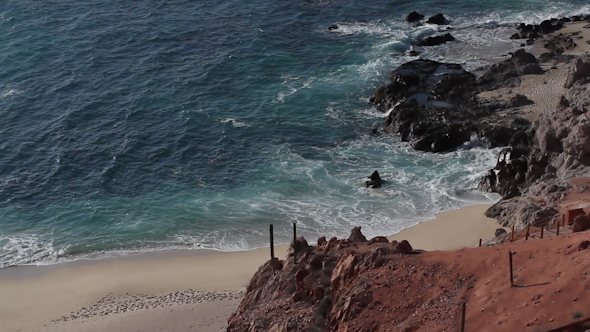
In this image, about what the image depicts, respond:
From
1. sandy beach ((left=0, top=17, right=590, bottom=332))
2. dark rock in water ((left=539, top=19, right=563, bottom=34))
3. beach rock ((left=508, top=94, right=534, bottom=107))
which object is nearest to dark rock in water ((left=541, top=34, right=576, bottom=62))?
dark rock in water ((left=539, top=19, right=563, bottom=34))

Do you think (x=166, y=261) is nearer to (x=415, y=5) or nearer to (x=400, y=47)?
(x=400, y=47)

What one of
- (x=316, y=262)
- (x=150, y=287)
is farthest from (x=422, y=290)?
(x=150, y=287)

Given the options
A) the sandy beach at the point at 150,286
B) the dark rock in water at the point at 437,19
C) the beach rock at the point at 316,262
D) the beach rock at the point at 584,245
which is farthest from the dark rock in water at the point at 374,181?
the dark rock in water at the point at 437,19

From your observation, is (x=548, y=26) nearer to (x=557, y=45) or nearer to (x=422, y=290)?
(x=557, y=45)

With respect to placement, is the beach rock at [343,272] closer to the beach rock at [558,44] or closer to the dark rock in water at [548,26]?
the beach rock at [558,44]

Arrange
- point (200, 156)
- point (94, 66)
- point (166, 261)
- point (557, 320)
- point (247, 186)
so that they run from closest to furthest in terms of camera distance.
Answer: point (557, 320) → point (166, 261) → point (247, 186) → point (200, 156) → point (94, 66)

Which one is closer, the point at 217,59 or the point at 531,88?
the point at 531,88

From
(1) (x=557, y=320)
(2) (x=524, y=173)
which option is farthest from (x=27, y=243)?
(1) (x=557, y=320)
